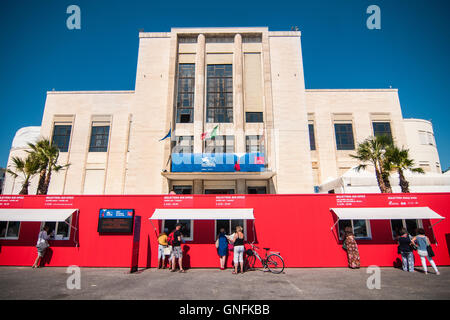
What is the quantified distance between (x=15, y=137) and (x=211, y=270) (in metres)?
37.4

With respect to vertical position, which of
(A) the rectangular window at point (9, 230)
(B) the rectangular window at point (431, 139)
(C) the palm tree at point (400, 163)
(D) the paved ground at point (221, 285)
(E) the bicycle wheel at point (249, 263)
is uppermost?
(B) the rectangular window at point (431, 139)

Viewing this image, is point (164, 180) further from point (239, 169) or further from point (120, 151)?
point (120, 151)

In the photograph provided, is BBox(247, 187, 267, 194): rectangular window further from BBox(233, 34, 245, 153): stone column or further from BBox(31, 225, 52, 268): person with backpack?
BBox(31, 225, 52, 268): person with backpack

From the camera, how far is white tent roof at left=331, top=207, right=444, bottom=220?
10031 millimetres

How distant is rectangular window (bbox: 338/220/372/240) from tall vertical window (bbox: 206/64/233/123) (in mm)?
13679

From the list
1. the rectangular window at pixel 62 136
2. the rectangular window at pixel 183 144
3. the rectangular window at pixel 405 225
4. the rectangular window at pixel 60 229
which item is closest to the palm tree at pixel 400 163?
the rectangular window at pixel 405 225

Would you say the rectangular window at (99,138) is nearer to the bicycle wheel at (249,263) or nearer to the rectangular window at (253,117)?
the rectangular window at (253,117)

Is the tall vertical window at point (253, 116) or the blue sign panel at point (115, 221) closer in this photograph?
the blue sign panel at point (115, 221)

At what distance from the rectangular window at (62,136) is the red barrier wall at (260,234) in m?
16.7

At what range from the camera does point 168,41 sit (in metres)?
23.7

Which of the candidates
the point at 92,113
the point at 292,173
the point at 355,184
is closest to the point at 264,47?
the point at 292,173

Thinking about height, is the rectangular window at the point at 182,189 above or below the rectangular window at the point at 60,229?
above

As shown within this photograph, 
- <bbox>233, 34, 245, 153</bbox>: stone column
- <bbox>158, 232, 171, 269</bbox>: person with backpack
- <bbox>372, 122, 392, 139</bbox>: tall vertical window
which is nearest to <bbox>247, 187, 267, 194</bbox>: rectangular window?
<bbox>233, 34, 245, 153</bbox>: stone column

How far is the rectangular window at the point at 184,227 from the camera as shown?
11023 millimetres
